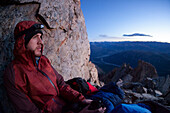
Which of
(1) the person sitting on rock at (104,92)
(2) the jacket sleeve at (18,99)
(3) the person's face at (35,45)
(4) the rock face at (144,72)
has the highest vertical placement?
(3) the person's face at (35,45)

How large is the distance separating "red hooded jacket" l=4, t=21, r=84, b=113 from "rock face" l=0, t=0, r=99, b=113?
1.13 m

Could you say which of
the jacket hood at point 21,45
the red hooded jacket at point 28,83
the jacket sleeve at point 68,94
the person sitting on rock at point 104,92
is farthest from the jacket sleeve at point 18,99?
the person sitting on rock at point 104,92

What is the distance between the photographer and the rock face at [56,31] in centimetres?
328

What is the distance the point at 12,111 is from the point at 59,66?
2.10 metres

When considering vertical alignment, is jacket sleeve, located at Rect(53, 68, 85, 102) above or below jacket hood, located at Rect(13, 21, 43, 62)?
below

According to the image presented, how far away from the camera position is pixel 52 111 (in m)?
2.42

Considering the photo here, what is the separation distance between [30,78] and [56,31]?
273cm

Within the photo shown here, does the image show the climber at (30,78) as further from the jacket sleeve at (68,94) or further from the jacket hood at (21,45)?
the jacket sleeve at (68,94)

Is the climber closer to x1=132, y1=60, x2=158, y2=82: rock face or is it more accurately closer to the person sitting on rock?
the person sitting on rock

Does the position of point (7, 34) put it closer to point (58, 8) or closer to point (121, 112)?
point (58, 8)

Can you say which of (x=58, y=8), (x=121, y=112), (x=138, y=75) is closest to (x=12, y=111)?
(x=121, y=112)

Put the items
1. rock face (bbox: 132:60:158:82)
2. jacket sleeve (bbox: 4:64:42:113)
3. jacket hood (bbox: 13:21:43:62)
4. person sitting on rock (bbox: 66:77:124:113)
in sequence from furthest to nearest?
1. rock face (bbox: 132:60:158:82)
2. person sitting on rock (bbox: 66:77:124:113)
3. jacket hood (bbox: 13:21:43:62)
4. jacket sleeve (bbox: 4:64:42:113)

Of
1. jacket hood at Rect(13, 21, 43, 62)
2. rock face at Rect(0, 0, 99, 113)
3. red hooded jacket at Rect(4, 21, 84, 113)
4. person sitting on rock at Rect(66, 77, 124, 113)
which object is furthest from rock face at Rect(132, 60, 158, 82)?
jacket hood at Rect(13, 21, 43, 62)

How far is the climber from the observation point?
2.00 meters
